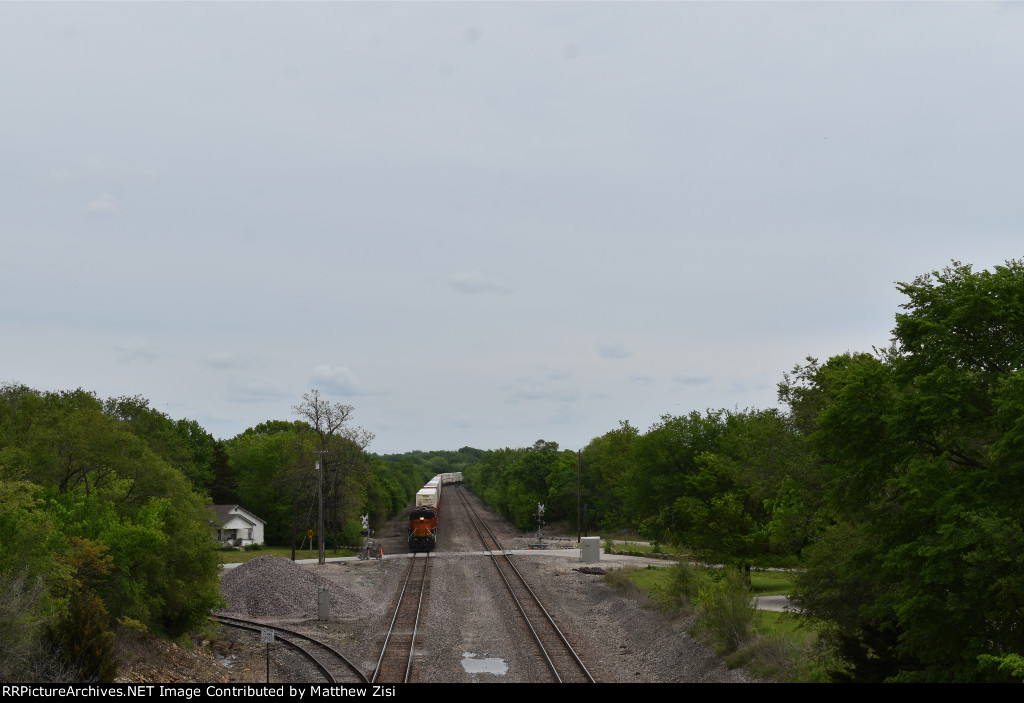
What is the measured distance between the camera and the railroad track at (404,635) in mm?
22031

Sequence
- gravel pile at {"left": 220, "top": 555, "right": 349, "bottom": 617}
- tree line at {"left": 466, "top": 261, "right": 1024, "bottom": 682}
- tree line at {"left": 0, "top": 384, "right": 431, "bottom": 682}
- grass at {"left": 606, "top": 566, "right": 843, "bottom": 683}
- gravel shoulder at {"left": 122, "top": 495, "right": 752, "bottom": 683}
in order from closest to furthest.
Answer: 1. tree line at {"left": 466, "top": 261, "right": 1024, "bottom": 682}
2. tree line at {"left": 0, "top": 384, "right": 431, "bottom": 682}
3. grass at {"left": 606, "top": 566, "right": 843, "bottom": 683}
4. gravel shoulder at {"left": 122, "top": 495, "right": 752, "bottom": 683}
5. gravel pile at {"left": 220, "top": 555, "right": 349, "bottom": 617}

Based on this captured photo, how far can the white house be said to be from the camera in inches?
2741

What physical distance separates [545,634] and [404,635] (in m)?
5.04

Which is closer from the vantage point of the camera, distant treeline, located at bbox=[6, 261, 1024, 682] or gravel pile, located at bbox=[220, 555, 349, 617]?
distant treeline, located at bbox=[6, 261, 1024, 682]

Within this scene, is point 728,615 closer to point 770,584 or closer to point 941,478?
point 941,478

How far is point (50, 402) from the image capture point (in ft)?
194

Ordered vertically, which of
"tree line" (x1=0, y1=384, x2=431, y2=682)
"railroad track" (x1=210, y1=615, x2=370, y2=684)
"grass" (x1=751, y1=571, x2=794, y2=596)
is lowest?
"grass" (x1=751, y1=571, x2=794, y2=596)

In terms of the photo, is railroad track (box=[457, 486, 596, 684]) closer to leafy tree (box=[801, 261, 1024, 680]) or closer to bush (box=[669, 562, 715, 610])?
bush (box=[669, 562, 715, 610])

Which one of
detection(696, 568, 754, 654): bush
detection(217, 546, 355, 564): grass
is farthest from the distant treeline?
detection(217, 546, 355, 564): grass

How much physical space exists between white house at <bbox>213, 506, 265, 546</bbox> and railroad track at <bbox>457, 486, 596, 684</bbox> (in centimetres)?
3135

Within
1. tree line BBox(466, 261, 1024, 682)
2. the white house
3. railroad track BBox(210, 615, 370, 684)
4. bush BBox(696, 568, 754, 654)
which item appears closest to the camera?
tree line BBox(466, 261, 1024, 682)

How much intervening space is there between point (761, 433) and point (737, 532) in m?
5.41

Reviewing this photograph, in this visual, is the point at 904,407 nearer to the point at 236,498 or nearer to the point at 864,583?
the point at 864,583
